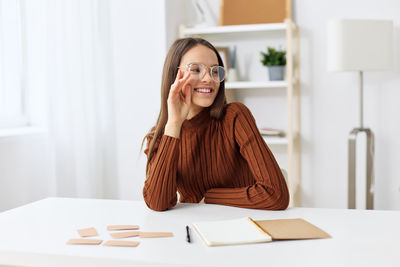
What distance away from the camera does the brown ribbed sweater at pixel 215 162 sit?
1.49 meters

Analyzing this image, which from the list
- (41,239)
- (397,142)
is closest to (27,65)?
(41,239)

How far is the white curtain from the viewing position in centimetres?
264

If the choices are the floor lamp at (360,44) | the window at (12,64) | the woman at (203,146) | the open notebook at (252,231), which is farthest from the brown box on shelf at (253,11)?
the open notebook at (252,231)

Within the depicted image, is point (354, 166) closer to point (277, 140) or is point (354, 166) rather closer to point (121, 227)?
point (277, 140)

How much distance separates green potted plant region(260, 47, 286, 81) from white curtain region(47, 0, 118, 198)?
1105 millimetres

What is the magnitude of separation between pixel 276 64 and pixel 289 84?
192 mm

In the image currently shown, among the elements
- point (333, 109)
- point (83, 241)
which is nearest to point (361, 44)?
point (333, 109)

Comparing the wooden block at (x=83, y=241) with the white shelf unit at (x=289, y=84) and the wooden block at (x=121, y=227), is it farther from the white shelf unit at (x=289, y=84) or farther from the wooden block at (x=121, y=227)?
the white shelf unit at (x=289, y=84)

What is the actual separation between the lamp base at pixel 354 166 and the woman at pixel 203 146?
63.6 inches

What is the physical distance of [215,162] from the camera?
162 cm

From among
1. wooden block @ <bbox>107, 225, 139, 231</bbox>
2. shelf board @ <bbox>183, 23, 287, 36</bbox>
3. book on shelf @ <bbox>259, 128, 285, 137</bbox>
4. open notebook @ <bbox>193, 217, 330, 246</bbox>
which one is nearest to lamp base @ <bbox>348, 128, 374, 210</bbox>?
book on shelf @ <bbox>259, 128, 285, 137</bbox>

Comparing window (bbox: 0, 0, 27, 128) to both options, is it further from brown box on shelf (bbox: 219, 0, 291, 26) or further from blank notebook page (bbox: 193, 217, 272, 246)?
blank notebook page (bbox: 193, 217, 272, 246)

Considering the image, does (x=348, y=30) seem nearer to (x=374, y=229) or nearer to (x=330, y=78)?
(x=330, y=78)

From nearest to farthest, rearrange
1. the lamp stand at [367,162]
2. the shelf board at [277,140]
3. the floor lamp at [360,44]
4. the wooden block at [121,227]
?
the wooden block at [121,227]
the floor lamp at [360,44]
the lamp stand at [367,162]
the shelf board at [277,140]
